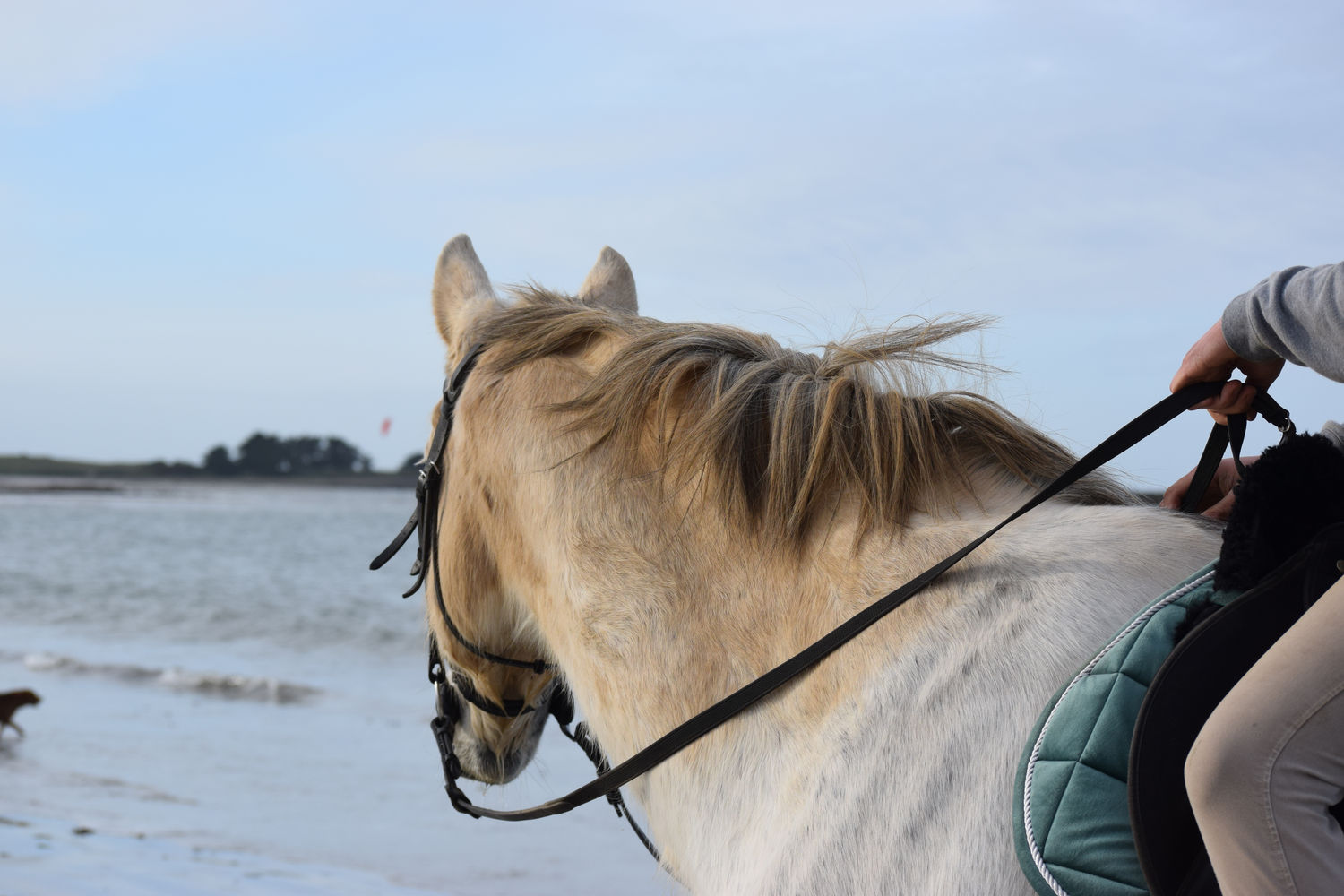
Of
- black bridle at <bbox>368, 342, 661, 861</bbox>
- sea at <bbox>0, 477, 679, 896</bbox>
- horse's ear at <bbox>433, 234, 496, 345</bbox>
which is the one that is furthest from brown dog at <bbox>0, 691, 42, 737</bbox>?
horse's ear at <bbox>433, 234, 496, 345</bbox>

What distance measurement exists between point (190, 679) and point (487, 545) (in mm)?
9586

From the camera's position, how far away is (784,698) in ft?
4.83

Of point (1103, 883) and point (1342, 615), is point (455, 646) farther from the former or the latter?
point (1342, 615)

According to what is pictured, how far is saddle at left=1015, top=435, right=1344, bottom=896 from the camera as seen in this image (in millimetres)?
1146

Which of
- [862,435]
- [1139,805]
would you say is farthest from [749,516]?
[1139,805]

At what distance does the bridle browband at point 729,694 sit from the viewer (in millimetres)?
1421

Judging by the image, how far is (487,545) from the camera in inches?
80.6

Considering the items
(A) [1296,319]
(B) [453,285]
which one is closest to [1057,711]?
(A) [1296,319]

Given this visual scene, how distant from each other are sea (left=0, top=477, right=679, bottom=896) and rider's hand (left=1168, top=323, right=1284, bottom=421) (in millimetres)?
1449

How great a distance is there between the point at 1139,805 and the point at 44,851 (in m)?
5.44

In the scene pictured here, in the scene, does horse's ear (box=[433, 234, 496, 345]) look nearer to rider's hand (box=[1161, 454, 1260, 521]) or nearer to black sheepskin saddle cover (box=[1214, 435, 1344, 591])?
rider's hand (box=[1161, 454, 1260, 521])

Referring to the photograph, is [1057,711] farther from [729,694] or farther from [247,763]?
[247,763]

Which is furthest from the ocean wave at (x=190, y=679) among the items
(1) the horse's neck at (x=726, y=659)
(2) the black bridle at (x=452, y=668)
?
(1) the horse's neck at (x=726, y=659)

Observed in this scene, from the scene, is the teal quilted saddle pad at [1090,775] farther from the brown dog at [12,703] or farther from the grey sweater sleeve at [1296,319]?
the brown dog at [12,703]
